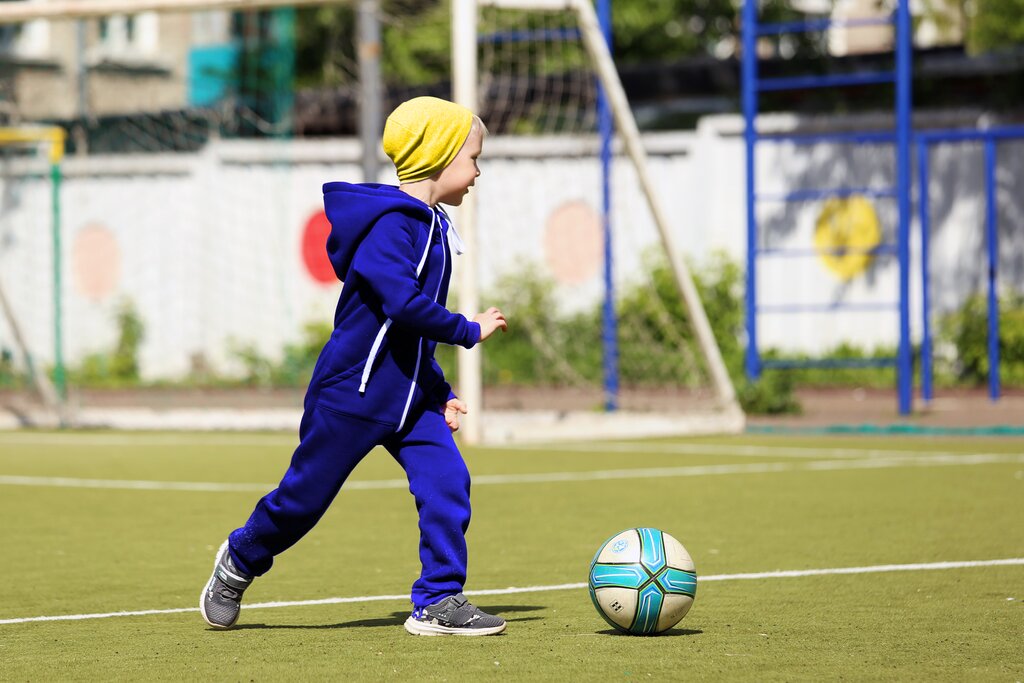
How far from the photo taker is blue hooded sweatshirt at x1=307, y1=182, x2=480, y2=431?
5094mm

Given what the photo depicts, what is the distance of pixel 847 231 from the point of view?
18.4m

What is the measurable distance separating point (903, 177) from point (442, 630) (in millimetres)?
9971

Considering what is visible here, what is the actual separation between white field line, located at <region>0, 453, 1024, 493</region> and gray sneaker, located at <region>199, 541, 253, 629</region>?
4467mm

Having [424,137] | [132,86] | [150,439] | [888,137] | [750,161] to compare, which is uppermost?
[132,86]

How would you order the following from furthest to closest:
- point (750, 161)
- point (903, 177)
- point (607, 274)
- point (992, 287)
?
point (992, 287), point (750, 161), point (607, 274), point (903, 177)

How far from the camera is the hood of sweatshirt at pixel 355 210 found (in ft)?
17.1

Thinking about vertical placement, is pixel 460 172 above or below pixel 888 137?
below

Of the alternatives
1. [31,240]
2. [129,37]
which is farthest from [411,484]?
[129,37]

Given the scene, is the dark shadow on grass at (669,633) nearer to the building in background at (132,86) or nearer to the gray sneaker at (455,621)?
the gray sneaker at (455,621)

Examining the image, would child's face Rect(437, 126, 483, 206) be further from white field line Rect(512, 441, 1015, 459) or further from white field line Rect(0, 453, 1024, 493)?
white field line Rect(512, 441, 1015, 459)

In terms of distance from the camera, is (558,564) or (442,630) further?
(558,564)

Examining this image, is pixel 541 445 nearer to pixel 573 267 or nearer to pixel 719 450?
pixel 719 450

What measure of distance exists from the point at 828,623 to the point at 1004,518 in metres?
3.00

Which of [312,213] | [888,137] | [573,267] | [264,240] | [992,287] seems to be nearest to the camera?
[888,137]
